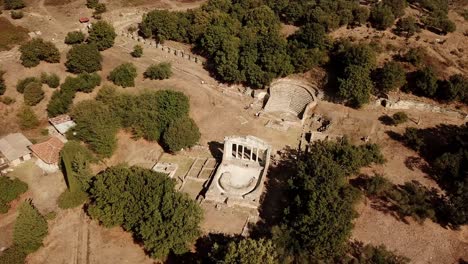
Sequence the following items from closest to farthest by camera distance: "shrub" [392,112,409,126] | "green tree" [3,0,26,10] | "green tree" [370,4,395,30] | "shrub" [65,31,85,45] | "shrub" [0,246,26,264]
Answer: "shrub" [0,246,26,264]
"shrub" [392,112,409,126]
"green tree" [370,4,395,30]
"shrub" [65,31,85,45]
"green tree" [3,0,26,10]

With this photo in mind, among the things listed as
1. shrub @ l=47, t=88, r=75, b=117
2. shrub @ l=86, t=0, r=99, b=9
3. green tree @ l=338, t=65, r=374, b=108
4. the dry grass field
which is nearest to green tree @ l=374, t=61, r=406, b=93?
green tree @ l=338, t=65, r=374, b=108

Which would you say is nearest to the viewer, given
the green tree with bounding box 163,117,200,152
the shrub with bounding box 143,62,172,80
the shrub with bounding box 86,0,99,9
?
the green tree with bounding box 163,117,200,152

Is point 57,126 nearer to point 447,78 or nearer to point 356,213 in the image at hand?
point 356,213

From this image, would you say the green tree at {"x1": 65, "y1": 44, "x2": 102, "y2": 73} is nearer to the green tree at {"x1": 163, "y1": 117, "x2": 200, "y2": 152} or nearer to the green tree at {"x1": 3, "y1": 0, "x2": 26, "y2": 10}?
the green tree at {"x1": 163, "y1": 117, "x2": 200, "y2": 152}

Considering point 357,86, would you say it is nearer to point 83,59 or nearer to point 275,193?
point 275,193

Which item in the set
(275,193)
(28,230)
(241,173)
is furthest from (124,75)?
(275,193)

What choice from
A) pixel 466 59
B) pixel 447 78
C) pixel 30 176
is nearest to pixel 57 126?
pixel 30 176
